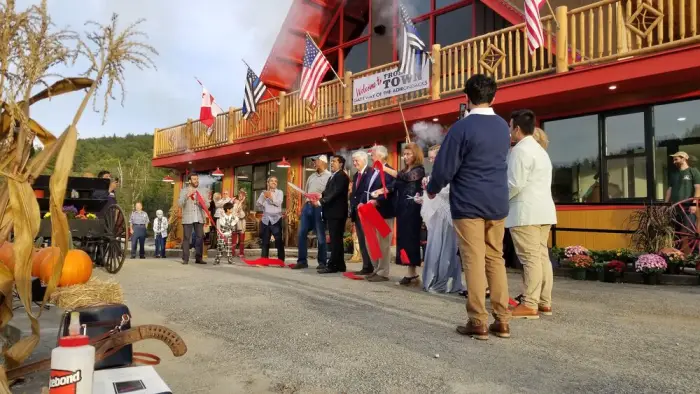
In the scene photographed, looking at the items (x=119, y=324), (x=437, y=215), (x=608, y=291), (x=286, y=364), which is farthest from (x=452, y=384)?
(x=608, y=291)

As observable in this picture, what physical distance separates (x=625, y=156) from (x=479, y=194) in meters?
7.34

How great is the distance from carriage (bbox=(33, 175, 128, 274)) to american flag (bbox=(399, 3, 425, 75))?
652cm

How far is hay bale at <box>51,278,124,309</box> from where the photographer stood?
8.21 feet

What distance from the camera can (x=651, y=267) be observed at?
6.55 meters

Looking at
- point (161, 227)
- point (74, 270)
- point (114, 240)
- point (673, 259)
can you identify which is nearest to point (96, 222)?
point (114, 240)

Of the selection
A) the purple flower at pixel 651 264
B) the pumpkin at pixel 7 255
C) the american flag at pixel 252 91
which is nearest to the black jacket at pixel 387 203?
the purple flower at pixel 651 264

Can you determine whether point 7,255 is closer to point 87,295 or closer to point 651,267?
point 87,295

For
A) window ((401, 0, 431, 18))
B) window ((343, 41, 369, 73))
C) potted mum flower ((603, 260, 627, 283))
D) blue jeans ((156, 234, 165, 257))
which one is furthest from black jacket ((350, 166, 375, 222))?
window ((343, 41, 369, 73))

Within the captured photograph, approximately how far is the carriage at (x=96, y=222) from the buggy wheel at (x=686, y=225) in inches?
344

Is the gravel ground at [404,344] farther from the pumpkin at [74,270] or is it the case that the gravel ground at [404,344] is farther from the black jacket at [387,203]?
the black jacket at [387,203]

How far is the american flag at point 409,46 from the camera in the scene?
1023 cm

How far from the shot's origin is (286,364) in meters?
2.72

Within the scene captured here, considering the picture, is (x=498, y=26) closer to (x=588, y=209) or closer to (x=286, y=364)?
(x=588, y=209)

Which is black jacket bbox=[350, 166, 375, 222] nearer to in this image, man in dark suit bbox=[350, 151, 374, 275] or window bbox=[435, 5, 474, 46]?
man in dark suit bbox=[350, 151, 374, 275]
